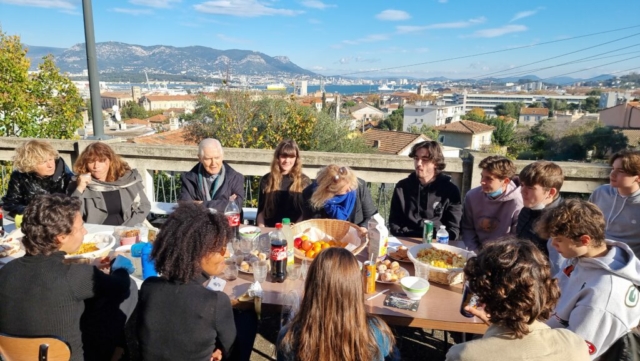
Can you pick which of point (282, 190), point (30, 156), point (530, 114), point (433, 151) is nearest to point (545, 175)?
point (433, 151)

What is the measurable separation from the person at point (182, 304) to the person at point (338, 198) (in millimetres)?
1822

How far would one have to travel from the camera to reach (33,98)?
822 cm

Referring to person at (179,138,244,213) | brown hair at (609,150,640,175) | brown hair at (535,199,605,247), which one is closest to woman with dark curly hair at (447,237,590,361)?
brown hair at (535,199,605,247)

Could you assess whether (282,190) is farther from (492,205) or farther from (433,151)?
(492,205)

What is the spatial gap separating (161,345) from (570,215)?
2.14 m

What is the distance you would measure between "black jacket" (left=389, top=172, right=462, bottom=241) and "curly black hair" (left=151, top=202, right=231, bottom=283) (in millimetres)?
2171

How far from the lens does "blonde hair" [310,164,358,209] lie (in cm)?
367

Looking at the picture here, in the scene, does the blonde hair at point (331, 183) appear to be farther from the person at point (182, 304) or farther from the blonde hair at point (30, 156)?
the blonde hair at point (30, 156)

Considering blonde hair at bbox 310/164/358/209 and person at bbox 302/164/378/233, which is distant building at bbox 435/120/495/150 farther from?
blonde hair at bbox 310/164/358/209

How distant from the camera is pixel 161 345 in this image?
1839 mm

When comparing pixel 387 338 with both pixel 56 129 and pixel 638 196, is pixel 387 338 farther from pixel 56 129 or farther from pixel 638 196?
pixel 56 129

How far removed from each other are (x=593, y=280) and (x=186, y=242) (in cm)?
202

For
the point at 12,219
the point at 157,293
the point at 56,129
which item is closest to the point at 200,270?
the point at 157,293

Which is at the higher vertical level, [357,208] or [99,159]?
[99,159]
